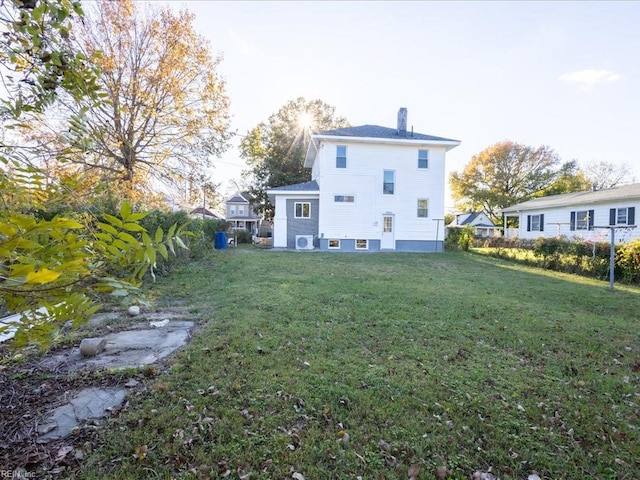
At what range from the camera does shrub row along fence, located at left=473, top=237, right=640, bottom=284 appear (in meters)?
9.82

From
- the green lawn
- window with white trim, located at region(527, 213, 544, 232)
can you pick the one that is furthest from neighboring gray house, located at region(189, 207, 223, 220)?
window with white trim, located at region(527, 213, 544, 232)

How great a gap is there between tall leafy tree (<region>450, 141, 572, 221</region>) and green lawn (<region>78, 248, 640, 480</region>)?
33.7 m

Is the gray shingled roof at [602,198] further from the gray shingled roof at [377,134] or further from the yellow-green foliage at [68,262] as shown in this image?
the yellow-green foliage at [68,262]

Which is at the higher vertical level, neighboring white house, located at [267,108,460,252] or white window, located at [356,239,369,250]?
neighboring white house, located at [267,108,460,252]

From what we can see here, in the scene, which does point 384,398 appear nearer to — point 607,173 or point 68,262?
point 68,262

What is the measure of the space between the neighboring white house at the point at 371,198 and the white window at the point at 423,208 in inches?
2.3

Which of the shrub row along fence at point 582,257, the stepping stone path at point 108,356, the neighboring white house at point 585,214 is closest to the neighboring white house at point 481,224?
the neighboring white house at point 585,214

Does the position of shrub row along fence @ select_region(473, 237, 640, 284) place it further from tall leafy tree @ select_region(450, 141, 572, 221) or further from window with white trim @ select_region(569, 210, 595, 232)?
tall leafy tree @ select_region(450, 141, 572, 221)

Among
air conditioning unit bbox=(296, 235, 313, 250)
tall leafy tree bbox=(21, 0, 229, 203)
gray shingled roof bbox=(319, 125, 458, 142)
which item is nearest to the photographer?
tall leafy tree bbox=(21, 0, 229, 203)

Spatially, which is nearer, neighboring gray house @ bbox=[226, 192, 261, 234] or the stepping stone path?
the stepping stone path

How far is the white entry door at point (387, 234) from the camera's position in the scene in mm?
17967

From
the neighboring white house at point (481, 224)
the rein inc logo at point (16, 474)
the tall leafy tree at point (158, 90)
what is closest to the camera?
the rein inc logo at point (16, 474)

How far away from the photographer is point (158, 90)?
13594mm

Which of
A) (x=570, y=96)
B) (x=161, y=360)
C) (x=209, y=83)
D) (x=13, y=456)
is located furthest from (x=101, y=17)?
(x=570, y=96)
